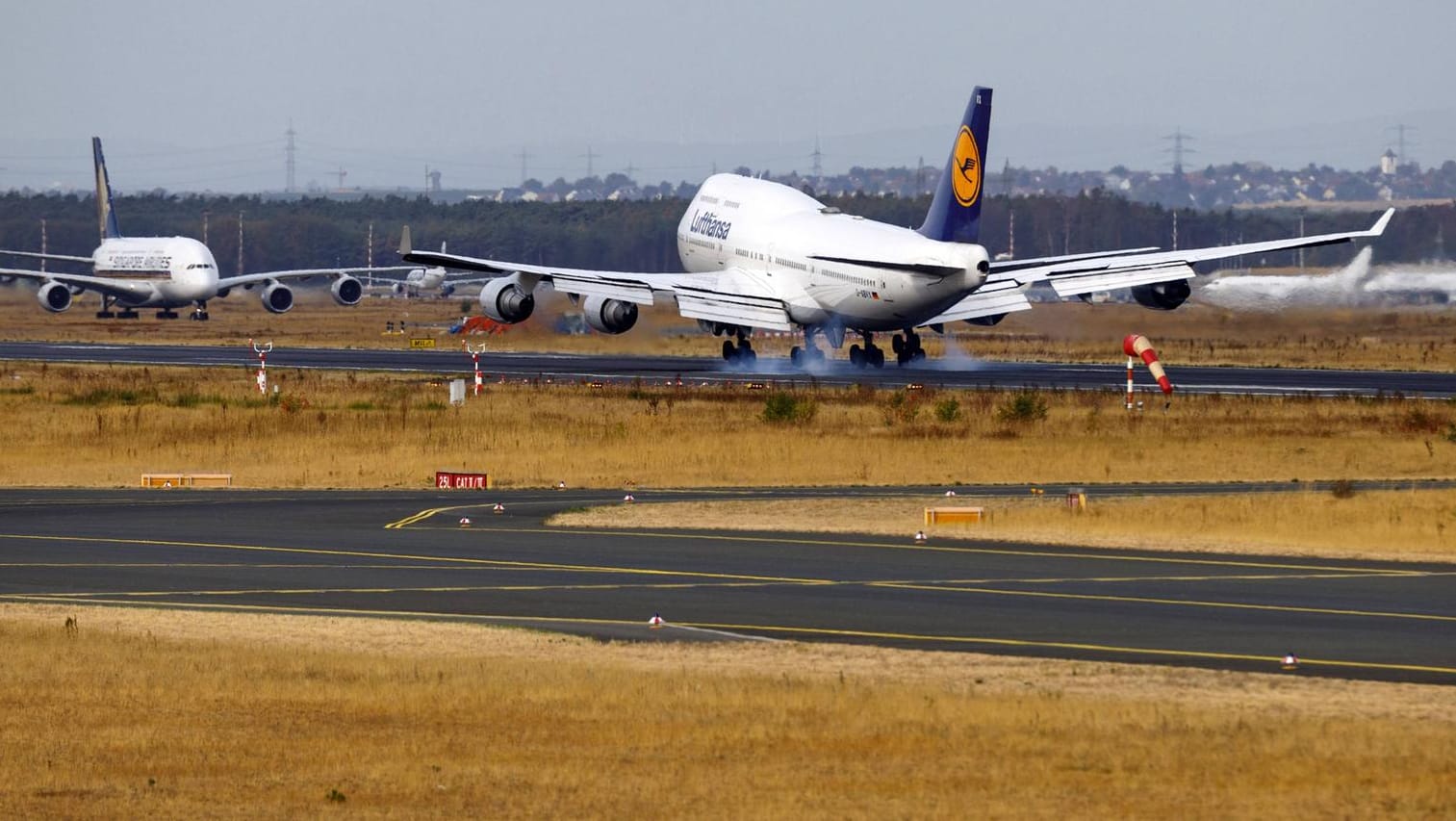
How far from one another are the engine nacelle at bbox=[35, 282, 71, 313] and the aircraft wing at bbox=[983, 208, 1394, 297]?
6957 centimetres

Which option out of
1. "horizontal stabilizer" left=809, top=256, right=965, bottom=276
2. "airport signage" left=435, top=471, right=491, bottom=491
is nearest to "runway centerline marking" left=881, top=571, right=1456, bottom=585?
"airport signage" left=435, top=471, right=491, bottom=491

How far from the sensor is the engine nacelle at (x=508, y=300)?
72.8 meters

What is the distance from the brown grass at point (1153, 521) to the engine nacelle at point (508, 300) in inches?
1331

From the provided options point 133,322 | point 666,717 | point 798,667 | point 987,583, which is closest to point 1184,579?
point 987,583

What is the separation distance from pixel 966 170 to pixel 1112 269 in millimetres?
7997

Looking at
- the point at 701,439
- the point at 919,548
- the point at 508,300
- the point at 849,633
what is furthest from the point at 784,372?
the point at 849,633

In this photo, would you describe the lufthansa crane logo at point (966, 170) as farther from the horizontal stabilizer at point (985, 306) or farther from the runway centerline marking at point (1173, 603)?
the runway centerline marking at point (1173, 603)

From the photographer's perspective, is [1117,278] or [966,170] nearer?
[966,170]

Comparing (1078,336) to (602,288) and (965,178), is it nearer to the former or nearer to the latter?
(965,178)

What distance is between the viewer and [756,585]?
29469 mm

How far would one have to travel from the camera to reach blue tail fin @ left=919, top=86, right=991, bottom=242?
69.8 m

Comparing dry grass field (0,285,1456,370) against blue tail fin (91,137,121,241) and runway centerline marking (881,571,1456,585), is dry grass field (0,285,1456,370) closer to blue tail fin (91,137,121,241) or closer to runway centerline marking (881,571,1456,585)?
blue tail fin (91,137,121,241)

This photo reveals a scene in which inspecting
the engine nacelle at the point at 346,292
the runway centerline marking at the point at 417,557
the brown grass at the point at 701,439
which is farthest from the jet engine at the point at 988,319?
the engine nacelle at the point at 346,292

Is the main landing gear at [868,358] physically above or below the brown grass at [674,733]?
above
